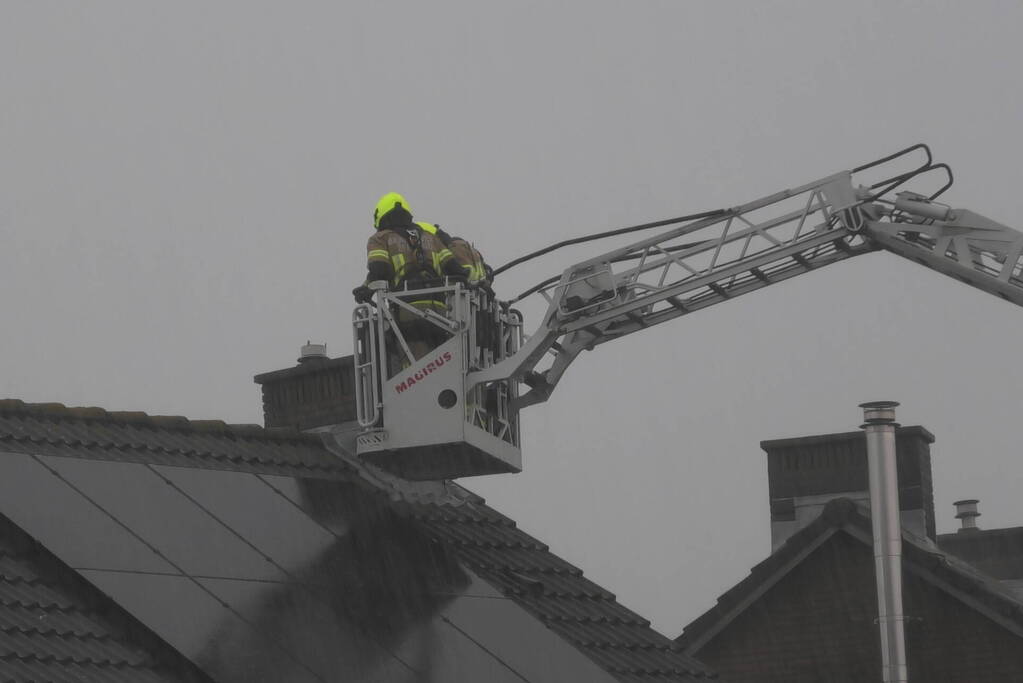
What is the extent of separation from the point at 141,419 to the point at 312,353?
7.05 meters

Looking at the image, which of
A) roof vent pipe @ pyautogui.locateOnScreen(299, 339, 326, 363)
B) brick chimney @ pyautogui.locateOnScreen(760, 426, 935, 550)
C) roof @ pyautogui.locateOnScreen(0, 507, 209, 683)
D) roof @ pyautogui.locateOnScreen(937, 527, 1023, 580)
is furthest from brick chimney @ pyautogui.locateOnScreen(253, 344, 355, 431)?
roof @ pyautogui.locateOnScreen(937, 527, 1023, 580)

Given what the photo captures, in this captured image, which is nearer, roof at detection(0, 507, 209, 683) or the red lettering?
roof at detection(0, 507, 209, 683)

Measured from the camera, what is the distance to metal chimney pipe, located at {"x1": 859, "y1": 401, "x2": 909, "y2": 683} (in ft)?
55.9

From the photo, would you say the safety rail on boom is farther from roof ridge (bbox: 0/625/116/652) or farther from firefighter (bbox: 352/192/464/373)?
roof ridge (bbox: 0/625/116/652)

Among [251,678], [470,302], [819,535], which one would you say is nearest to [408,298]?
[470,302]

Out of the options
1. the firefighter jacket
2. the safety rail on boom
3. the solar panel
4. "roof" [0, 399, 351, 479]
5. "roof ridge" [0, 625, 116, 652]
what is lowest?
"roof ridge" [0, 625, 116, 652]

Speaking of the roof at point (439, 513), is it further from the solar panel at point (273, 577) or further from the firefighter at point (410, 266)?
the firefighter at point (410, 266)

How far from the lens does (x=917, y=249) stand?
56.5 ft

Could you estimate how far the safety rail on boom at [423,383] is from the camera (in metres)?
16.1

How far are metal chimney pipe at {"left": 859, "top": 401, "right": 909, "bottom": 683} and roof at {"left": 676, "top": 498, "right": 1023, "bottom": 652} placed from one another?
25.5 feet

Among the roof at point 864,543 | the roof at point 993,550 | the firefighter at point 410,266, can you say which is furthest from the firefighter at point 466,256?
the roof at point 993,550

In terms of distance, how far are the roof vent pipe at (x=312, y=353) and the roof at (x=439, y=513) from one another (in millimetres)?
4421

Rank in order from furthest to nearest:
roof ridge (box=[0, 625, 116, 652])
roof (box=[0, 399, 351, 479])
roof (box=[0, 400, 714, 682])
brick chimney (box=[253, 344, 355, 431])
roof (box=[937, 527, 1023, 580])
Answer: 1. roof (box=[937, 527, 1023, 580])
2. brick chimney (box=[253, 344, 355, 431])
3. roof (box=[0, 400, 714, 682])
4. roof (box=[0, 399, 351, 479])
5. roof ridge (box=[0, 625, 116, 652])

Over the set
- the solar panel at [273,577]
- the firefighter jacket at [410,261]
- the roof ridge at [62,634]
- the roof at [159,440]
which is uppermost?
the firefighter jacket at [410,261]
